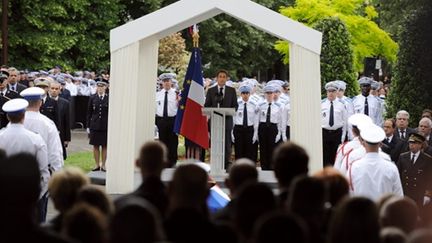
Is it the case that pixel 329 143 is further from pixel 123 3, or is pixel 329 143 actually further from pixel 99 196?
pixel 123 3

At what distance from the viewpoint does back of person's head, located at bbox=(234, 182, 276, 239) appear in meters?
6.20

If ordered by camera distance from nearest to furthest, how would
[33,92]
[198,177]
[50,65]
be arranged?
[198,177], [33,92], [50,65]

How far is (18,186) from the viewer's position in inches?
219

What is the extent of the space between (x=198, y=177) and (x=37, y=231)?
1396 mm

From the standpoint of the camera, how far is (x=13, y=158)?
5.87 m

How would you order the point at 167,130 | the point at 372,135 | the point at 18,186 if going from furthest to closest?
1. the point at 167,130
2. the point at 372,135
3. the point at 18,186

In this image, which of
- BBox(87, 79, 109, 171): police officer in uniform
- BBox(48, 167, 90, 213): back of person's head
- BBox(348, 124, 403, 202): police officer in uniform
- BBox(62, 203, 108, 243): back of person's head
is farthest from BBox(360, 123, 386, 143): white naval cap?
BBox(87, 79, 109, 171): police officer in uniform

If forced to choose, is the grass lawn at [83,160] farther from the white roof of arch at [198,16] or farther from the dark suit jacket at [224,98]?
the white roof of arch at [198,16]

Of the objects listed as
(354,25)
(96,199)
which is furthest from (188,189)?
(354,25)

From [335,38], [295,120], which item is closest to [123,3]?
[335,38]

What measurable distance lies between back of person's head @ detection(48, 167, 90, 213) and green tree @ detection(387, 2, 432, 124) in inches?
675

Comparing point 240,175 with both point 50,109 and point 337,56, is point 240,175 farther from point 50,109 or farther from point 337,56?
point 337,56

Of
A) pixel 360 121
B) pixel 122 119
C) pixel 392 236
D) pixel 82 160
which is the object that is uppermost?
pixel 122 119

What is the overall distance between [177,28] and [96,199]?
12.6 metres
